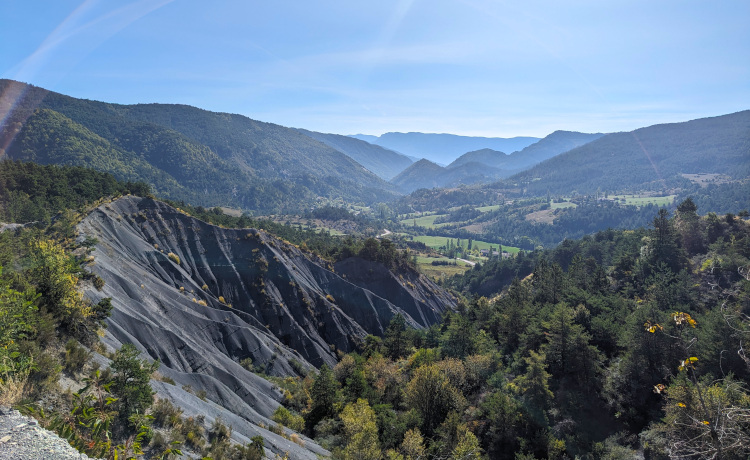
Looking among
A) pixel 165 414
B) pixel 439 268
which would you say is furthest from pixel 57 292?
pixel 439 268

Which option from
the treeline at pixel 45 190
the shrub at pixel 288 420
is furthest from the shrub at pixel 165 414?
the treeline at pixel 45 190

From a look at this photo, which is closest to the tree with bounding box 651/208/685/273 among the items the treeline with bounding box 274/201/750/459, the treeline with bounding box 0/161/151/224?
the treeline with bounding box 274/201/750/459

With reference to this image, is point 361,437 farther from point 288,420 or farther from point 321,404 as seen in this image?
point 321,404

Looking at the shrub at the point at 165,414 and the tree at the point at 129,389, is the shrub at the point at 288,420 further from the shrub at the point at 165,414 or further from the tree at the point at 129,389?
the tree at the point at 129,389

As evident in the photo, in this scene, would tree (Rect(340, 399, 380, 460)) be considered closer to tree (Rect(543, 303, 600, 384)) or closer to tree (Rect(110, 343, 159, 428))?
tree (Rect(110, 343, 159, 428))

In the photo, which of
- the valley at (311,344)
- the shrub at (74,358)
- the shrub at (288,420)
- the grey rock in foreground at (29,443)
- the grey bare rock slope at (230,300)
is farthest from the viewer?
the grey bare rock slope at (230,300)

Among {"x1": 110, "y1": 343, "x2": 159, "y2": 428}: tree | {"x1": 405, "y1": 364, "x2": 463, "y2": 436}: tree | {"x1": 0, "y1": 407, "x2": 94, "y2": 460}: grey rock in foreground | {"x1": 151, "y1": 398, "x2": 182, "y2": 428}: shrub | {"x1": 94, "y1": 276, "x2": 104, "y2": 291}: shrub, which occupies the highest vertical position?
{"x1": 0, "y1": 407, "x2": 94, "y2": 460}: grey rock in foreground

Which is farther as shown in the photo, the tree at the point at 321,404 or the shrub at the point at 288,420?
the tree at the point at 321,404
